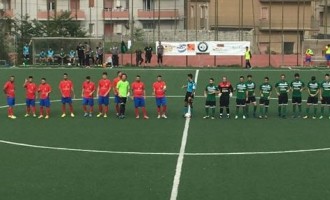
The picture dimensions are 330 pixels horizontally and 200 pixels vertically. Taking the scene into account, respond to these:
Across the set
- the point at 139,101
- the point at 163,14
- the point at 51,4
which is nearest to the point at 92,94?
the point at 139,101

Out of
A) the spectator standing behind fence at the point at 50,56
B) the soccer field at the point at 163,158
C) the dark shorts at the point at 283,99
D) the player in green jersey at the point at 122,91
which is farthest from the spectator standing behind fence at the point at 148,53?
the dark shorts at the point at 283,99

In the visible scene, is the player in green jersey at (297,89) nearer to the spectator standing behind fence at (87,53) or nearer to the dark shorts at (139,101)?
the dark shorts at (139,101)

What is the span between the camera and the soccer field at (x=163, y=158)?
1405 centimetres

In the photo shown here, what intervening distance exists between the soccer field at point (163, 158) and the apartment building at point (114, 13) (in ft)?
131

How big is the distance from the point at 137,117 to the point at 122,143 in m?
6.07

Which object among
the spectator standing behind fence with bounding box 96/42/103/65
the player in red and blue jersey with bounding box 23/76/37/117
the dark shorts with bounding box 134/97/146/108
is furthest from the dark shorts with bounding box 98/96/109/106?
the spectator standing behind fence with bounding box 96/42/103/65

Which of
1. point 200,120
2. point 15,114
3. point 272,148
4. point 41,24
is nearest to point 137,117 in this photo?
point 200,120

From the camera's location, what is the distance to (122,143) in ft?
66.5

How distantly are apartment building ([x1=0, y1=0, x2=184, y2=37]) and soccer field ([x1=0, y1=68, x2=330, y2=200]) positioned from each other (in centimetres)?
3998

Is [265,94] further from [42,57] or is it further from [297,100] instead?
[42,57]

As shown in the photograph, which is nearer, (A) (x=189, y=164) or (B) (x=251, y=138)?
(A) (x=189, y=164)

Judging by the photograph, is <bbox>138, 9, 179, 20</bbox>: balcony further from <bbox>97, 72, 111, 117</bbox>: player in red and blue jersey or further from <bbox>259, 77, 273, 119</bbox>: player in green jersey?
<bbox>259, 77, 273, 119</bbox>: player in green jersey

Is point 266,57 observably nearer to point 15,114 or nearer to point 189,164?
point 15,114

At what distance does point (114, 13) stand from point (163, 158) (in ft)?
173
